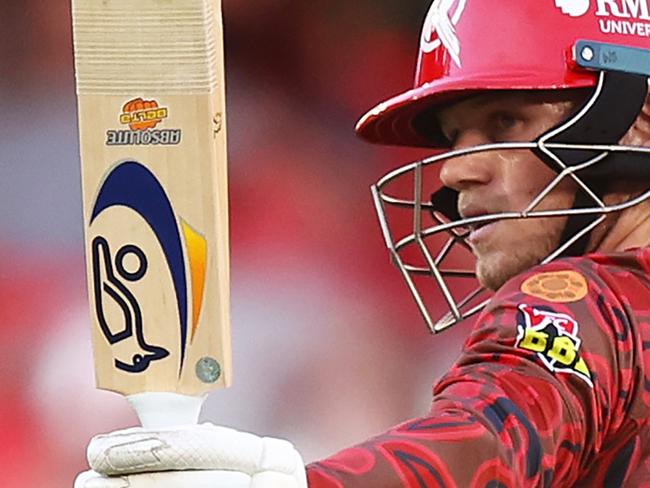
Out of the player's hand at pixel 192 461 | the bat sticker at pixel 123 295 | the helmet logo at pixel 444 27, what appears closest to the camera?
the player's hand at pixel 192 461

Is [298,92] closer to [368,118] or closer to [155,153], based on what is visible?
[368,118]

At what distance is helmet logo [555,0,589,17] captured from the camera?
1715 millimetres

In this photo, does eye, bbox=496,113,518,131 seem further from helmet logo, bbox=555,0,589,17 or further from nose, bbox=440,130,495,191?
helmet logo, bbox=555,0,589,17

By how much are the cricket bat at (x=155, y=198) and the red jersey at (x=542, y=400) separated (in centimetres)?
14

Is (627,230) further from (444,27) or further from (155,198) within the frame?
(155,198)

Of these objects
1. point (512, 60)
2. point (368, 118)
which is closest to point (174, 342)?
point (512, 60)

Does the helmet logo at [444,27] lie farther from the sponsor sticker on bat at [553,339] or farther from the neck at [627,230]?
the sponsor sticker on bat at [553,339]

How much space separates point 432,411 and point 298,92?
2.42m

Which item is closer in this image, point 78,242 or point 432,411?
point 432,411

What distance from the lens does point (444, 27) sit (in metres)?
1.81

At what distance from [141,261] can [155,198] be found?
49 mm

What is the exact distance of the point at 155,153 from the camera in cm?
118

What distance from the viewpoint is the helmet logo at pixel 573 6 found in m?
1.71

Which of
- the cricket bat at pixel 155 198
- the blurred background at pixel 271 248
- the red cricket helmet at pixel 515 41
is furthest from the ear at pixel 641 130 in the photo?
the blurred background at pixel 271 248
